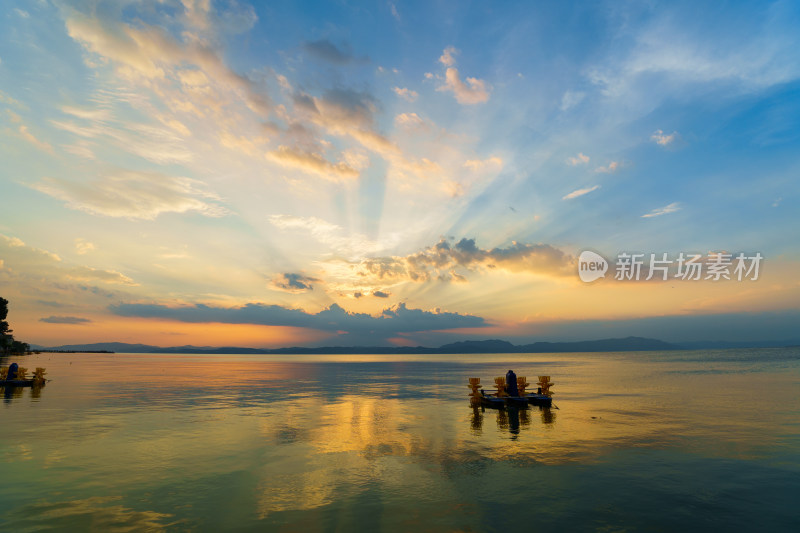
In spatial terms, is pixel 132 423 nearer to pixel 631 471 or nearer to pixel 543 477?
pixel 543 477

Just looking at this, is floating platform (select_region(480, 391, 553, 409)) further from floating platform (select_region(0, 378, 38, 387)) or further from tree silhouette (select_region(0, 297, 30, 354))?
tree silhouette (select_region(0, 297, 30, 354))

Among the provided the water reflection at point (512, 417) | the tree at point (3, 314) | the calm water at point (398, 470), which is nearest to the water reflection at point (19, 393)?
the calm water at point (398, 470)

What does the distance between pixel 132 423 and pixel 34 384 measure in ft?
126

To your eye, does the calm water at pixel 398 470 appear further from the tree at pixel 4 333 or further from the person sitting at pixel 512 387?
the tree at pixel 4 333

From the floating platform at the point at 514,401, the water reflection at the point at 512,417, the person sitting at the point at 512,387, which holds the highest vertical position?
the person sitting at the point at 512,387

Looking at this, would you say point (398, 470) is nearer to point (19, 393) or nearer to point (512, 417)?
point (512, 417)

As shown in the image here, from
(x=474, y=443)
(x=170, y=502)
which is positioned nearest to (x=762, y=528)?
(x=474, y=443)

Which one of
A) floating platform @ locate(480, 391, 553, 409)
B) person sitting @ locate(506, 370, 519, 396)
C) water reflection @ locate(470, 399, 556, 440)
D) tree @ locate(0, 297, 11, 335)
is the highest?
tree @ locate(0, 297, 11, 335)

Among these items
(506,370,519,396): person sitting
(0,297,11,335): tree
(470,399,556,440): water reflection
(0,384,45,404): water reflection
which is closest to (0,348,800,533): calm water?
(470,399,556,440): water reflection

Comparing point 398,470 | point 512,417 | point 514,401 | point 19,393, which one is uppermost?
point 398,470

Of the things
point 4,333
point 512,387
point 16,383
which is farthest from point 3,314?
point 512,387

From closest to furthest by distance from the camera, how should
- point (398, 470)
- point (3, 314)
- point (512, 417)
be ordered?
point (398, 470) → point (512, 417) → point (3, 314)

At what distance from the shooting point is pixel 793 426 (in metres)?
29.5

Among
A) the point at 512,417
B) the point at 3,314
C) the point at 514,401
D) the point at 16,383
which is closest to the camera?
the point at 512,417
